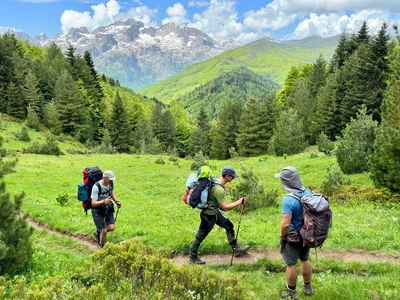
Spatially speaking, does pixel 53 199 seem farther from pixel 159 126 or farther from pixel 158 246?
pixel 159 126

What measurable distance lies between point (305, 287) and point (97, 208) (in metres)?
6.86

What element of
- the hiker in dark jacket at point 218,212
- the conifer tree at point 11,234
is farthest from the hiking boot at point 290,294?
the conifer tree at point 11,234

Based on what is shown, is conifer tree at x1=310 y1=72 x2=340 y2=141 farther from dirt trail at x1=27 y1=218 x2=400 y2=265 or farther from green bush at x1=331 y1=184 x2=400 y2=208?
dirt trail at x1=27 y1=218 x2=400 y2=265

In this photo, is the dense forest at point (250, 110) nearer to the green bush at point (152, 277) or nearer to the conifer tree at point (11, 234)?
the green bush at point (152, 277)

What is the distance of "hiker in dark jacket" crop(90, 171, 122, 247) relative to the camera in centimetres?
981

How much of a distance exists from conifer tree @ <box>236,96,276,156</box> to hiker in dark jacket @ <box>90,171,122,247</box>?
4870 centimetres

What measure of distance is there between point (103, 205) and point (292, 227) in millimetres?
6549

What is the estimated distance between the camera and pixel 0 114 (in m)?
56.9

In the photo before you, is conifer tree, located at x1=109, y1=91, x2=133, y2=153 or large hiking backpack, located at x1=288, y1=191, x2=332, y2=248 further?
conifer tree, located at x1=109, y1=91, x2=133, y2=153

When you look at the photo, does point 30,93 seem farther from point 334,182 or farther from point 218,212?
point 218,212

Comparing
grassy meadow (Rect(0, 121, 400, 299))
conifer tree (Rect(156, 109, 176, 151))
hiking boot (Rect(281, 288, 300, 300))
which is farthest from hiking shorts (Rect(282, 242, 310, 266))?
conifer tree (Rect(156, 109, 176, 151))

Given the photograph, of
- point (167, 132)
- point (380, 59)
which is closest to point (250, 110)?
point (380, 59)

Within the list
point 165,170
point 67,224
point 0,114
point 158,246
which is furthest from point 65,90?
point 158,246

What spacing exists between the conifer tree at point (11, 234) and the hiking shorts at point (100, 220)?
2.36 meters
